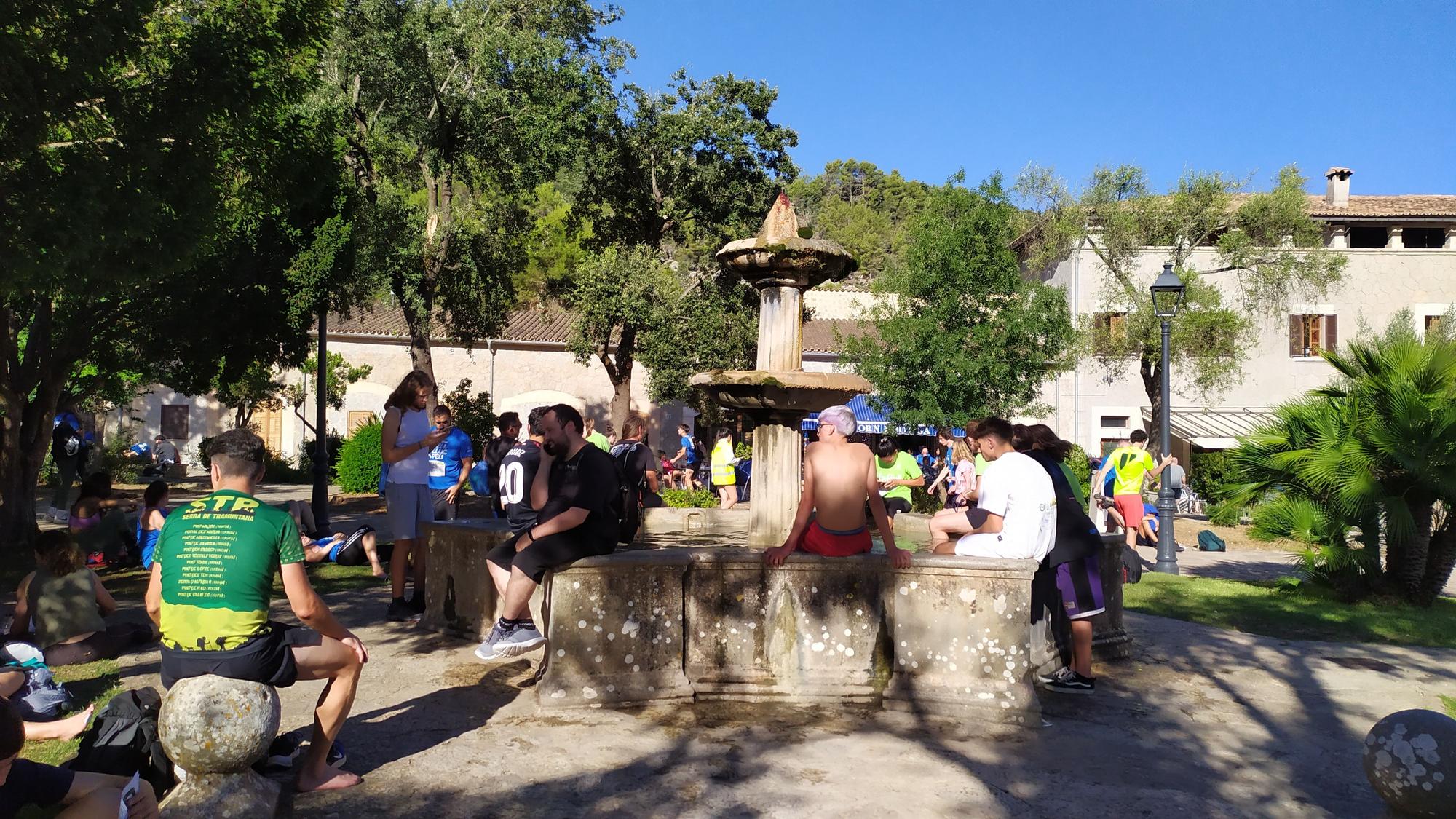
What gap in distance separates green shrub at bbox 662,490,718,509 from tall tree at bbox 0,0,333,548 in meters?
6.46

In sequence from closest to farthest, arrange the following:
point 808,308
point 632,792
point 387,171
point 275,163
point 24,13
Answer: point 632,792
point 24,13
point 275,163
point 387,171
point 808,308

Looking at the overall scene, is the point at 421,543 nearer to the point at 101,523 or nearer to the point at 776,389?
the point at 776,389

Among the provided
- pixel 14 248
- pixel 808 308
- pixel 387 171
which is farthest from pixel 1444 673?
pixel 808 308

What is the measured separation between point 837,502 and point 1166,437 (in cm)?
1110

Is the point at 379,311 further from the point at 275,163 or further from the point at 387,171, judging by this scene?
the point at 275,163

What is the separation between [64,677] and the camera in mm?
6227

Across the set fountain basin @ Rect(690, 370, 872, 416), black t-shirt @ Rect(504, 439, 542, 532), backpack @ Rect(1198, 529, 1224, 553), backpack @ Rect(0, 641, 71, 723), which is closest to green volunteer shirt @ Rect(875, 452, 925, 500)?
fountain basin @ Rect(690, 370, 872, 416)

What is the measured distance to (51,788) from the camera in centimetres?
315

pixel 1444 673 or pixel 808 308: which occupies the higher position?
pixel 808 308

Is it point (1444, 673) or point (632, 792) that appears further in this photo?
point (1444, 673)

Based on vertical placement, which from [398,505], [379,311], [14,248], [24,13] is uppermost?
[379,311]

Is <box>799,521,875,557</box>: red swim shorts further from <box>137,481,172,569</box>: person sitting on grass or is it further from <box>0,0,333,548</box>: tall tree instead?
<box>137,481,172,569</box>: person sitting on grass

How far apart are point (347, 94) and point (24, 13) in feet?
49.0

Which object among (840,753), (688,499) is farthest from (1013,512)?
(688,499)
